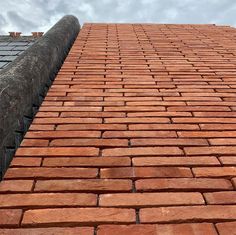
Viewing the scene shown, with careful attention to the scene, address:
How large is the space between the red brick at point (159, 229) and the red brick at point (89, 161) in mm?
424

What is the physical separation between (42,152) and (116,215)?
2.09ft

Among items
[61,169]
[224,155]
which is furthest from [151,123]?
[61,169]

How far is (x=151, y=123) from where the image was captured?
2.07 meters

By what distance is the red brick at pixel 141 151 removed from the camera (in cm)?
177

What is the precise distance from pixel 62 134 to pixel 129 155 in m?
0.46

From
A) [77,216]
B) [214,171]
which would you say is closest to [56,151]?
[77,216]

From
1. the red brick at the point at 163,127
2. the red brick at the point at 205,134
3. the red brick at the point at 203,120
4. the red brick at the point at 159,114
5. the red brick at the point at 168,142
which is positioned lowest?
the red brick at the point at 168,142

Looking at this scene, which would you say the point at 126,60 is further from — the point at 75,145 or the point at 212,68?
the point at 75,145

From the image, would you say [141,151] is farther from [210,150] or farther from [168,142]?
[210,150]

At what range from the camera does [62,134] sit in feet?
6.37

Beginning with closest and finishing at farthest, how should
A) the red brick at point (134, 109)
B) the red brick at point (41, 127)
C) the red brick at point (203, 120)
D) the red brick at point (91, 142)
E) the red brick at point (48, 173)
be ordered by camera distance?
the red brick at point (48, 173) < the red brick at point (91, 142) < the red brick at point (41, 127) < the red brick at point (203, 120) < the red brick at point (134, 109)

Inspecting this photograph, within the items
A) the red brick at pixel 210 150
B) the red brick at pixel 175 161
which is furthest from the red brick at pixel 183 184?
the red brick at pixel 210 150

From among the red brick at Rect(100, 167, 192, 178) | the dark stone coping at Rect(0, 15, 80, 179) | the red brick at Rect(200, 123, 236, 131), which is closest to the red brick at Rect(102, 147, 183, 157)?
the red brick at Rect(100, 167, 192, 178)

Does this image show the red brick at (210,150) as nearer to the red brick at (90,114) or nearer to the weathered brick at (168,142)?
the weathered brick at (168,142)
